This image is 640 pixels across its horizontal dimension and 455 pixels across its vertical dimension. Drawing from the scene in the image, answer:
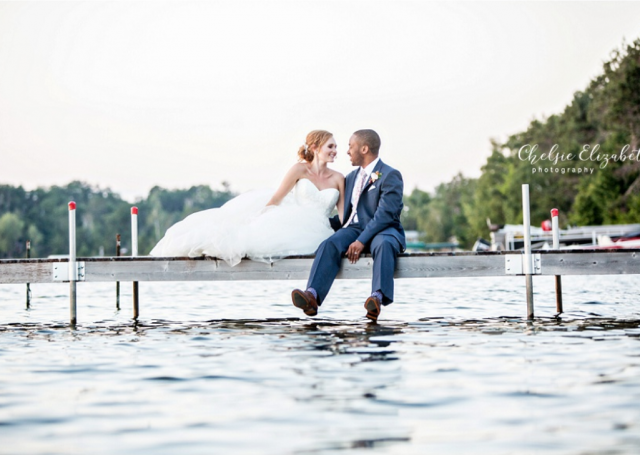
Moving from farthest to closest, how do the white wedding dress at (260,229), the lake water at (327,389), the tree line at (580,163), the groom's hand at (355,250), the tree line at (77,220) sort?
the tree line at (77,220), the tree line at (580,163), the white wedding dress at (260,229), the groom's hand at (355,250), the lake water at (327,389)

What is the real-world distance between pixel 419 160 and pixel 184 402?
172 ft

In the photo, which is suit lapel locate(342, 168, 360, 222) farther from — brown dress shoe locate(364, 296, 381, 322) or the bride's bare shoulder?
brown dress shoe locate(364, 296, 381, 322)

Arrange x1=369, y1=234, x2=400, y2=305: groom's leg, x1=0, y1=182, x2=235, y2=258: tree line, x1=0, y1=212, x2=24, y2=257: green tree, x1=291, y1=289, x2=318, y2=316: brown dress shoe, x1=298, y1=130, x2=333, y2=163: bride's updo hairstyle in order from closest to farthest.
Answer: x1=291, y1=289, x2=318, y2=316: brown dress shoe < x1=369, y1=234, x2=400, y2=305: groom's leg < x1=298, y1=130, x2=333, y2=163: bride's updo hairstyle < x1=0, y1=212, x2=24, y2=257: green tree < x1=0, y1=182, x2=235, y2=258: tree line

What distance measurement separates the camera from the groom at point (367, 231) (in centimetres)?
778

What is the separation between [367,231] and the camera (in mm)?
8109

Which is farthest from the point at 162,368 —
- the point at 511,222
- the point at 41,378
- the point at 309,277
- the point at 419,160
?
the point at 511,222

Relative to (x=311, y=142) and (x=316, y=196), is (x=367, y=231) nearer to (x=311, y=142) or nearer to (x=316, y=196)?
(x=316, y=196)

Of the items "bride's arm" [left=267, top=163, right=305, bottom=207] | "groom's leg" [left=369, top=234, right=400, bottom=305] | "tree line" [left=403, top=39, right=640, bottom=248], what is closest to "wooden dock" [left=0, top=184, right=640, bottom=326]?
"groom's leg" [left=369, top=234, right=400, bottom=305]

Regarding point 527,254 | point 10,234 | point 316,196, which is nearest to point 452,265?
point 527,254

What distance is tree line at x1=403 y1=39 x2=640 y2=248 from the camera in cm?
4416

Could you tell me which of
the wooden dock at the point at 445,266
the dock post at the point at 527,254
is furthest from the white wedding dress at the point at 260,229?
the dock post at the point at 527,254

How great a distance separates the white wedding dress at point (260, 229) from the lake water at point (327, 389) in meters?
0.78

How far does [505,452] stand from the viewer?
323 centimetres

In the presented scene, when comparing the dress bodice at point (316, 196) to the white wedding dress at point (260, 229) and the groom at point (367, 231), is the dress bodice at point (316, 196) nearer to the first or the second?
the white wedding dress at point (260, 229)
